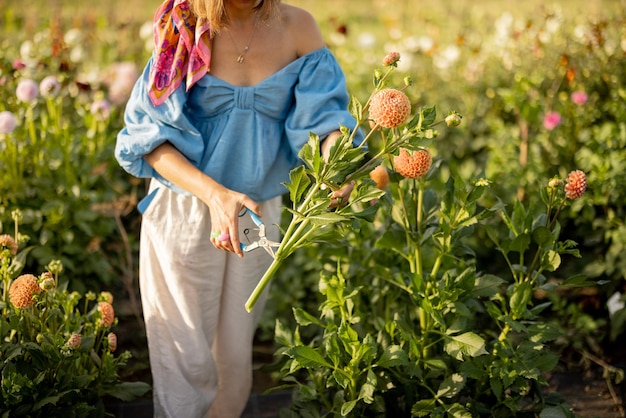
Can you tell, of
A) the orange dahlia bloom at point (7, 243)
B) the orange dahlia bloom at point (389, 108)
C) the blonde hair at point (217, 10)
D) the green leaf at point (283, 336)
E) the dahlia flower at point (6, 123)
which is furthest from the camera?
the dahlia flower at point (6, 123)

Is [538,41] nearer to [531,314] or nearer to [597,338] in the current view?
[597,338]

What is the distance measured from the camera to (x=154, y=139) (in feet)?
6.32

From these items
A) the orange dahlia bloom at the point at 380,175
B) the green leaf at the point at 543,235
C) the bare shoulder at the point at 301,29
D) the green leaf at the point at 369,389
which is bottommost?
the green leaf at the point at 369,389

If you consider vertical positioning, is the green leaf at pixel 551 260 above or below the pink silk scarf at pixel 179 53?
below

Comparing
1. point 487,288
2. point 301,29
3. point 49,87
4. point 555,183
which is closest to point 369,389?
point 487,288

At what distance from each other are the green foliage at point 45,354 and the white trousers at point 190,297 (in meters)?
0.14

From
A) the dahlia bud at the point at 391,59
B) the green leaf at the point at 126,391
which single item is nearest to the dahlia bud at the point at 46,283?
the green leaf at the point at 126,391

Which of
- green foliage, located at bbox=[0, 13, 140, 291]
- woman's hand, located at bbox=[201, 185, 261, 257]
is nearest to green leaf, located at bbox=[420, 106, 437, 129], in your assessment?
woman's hand, located at bbox=[201, 185, 261, 257]

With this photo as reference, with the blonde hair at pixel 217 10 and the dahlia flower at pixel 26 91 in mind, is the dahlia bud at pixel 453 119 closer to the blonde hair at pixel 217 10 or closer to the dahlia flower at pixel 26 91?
the blonde hair at pixel 217 10

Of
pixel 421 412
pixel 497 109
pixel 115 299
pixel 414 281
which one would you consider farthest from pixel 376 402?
pixel 497 109

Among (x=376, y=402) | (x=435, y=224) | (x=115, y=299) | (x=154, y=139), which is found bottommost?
(x=115, y=299)

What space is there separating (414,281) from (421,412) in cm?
35

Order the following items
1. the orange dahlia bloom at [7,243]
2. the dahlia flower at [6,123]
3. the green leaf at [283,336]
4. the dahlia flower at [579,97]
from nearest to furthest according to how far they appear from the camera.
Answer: the orange dahlia bloom at [7,243] < the green leaf at [283,336] < the dahlia flower at [6,123] < the dahlia flower at [579,97]

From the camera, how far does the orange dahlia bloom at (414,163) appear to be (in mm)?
1899
